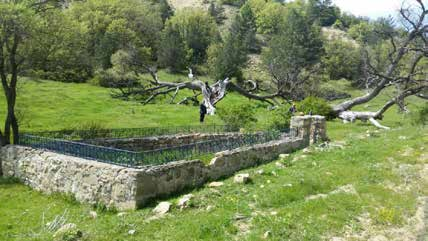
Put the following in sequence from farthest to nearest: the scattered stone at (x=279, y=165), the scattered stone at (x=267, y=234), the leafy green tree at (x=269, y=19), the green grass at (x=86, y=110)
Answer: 1. the leafy green tree at (x=269, y=19)
2. the green grass at (x=86, y=110)
3. the scattered stone at (x=279, y=165)
4. the scattered stone at (x=267, y=234)

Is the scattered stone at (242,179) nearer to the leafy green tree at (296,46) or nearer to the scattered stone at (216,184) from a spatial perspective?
the scattered stone at (216,184)

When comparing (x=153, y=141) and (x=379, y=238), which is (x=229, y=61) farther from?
(x=379, y=238)

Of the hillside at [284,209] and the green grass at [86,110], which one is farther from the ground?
the hillside at [284,209]

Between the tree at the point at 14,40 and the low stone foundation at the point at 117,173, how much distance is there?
1.67 metres

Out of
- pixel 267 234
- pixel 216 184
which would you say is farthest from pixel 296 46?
pixel 267 234

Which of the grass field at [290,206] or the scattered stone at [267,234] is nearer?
the scattered stone at [267,234]

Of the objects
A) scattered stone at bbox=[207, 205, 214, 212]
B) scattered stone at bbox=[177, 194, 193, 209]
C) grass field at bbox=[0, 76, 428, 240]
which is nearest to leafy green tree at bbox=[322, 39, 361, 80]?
grass field at bbox=[0, 76, 428, 240]

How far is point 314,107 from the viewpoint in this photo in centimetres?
3106

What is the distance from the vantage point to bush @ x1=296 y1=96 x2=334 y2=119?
30203 millimetres

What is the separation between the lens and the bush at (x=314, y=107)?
99.1 ft

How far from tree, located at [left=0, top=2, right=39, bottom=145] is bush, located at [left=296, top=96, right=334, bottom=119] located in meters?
18.3

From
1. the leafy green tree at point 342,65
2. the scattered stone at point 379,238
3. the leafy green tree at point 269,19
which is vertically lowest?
the scattered stone at point 379,238

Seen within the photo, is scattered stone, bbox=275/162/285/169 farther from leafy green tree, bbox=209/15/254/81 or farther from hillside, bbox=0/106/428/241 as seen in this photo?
leafy green tree, bbox=209/15/254/81

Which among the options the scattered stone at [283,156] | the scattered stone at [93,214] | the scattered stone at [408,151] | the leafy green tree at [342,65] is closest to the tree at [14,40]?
the scattered stone at [93,214]
